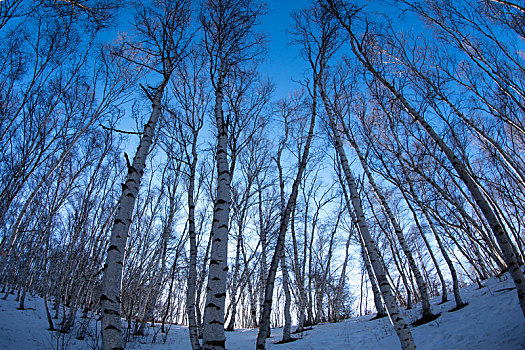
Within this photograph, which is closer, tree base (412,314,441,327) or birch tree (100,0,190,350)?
birch tree (100,0,190,350)

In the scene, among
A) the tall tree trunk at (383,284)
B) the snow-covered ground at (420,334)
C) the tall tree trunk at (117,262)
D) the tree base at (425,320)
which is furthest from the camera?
the tree base at (425,320)

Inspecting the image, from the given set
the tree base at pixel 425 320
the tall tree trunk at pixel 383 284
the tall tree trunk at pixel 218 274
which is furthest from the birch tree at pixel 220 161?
the tree base at pixel 425 320

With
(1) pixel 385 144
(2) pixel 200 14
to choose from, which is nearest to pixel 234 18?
(2) pixel 200 14

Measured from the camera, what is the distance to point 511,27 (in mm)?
7844

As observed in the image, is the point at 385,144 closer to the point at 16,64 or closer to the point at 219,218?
the point at 219,218

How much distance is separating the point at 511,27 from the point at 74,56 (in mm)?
15374

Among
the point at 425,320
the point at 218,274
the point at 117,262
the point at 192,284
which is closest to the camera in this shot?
the point at 218,274

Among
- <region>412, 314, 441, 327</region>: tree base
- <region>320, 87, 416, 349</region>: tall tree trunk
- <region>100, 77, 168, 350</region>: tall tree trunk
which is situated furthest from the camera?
<region>412, 314, 441, 327</region>: tree base

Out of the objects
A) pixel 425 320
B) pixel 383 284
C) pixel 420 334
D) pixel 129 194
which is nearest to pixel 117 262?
pixel 129 194

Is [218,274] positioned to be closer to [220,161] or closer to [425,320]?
[220,161]

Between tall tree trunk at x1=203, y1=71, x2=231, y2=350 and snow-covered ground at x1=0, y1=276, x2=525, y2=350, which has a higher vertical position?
tall tree trunk at x1=203, y1=71, x2=231, y2=350

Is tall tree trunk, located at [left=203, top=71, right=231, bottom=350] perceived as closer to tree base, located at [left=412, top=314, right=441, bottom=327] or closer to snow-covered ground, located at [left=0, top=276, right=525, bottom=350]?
snow-covered ground, located at [left=0, top=276, right=525, bottom=350]

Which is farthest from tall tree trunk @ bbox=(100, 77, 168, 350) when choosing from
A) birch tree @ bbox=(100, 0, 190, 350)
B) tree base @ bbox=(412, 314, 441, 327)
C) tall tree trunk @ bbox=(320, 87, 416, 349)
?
tree base @ bbox=(412, 314, 441, 327)

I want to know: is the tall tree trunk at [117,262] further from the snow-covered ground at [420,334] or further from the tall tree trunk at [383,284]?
the tall tree trunk at [383,284]
